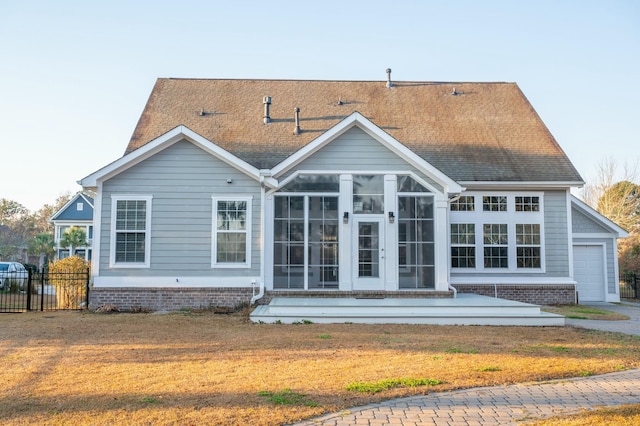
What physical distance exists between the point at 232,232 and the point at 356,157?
13.2 feet

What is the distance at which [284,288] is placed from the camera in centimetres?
1475

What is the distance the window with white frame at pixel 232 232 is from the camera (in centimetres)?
1473

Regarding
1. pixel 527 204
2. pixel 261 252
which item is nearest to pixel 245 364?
pixel 261 252

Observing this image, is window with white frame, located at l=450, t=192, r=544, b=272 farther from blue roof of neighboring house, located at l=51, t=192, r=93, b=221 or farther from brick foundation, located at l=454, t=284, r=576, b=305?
blue roof of neighboring house, located at l=51, t=192, r=93, b=221

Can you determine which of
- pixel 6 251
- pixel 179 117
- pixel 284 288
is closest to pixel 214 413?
pixel 284 288

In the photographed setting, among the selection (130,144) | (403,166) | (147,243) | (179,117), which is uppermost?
(179,117)

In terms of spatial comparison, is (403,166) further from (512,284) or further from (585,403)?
(585,403)

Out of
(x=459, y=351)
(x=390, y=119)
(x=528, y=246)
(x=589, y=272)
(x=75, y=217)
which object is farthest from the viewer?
(x=75, y=217)

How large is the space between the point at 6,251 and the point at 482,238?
4513 centimetres

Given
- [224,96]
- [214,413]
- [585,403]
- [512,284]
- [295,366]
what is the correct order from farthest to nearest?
[224,96] < [512,284] < [295,366] < [585,403] < [214,413]

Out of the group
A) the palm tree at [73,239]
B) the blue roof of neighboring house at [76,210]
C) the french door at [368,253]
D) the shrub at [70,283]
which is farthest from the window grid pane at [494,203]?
the blue roof of neighboring house at [76,210]

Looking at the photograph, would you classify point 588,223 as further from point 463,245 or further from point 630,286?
Answer: point 630,286

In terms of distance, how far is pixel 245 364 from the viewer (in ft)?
25.0

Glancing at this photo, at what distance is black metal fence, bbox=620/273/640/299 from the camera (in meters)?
21.5
